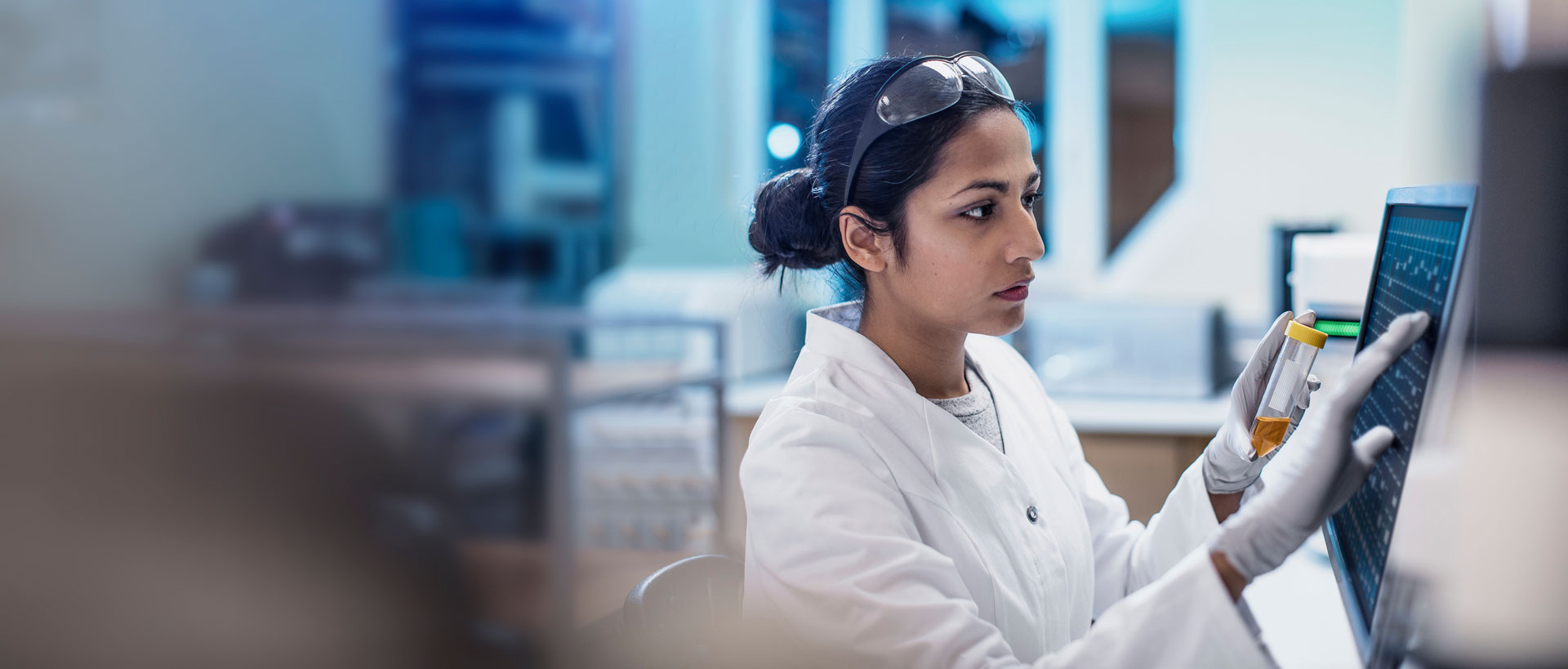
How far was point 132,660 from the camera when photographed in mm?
528

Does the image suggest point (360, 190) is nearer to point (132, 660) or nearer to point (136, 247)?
point (136, 247)

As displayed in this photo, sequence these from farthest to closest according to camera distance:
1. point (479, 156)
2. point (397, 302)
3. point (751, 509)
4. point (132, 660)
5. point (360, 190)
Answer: point (479, 156)
point (397, 302)
point (360, 190)
point (751, 509)
point (132, 660)

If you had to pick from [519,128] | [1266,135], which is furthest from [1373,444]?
[1266,135]

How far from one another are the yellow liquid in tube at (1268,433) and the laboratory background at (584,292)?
80 millimetres

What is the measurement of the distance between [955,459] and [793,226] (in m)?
0.25

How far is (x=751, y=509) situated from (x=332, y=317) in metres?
0.43

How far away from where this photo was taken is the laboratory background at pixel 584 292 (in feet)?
0.50

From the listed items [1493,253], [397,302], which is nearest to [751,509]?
[1493,253]

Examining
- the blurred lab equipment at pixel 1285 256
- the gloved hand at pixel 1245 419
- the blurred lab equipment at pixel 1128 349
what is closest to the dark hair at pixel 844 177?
the gloved hand at pixel 1245 419

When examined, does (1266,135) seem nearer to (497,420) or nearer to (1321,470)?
(497,420)

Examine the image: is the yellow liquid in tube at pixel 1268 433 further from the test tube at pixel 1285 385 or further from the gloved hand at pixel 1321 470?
the gloved hand at pixel 1321 470

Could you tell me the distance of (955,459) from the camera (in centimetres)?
72

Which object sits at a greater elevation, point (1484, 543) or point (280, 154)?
point (280, 154)

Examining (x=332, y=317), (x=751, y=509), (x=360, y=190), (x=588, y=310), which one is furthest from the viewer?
(x=588, y=310)
